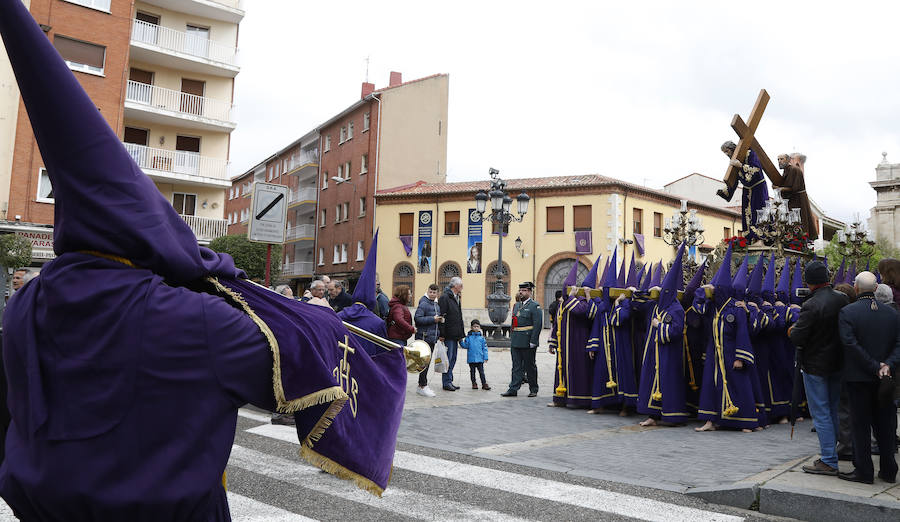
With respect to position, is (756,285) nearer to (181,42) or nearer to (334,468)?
(334,468)

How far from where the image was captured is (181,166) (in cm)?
2916

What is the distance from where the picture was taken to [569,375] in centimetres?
1130

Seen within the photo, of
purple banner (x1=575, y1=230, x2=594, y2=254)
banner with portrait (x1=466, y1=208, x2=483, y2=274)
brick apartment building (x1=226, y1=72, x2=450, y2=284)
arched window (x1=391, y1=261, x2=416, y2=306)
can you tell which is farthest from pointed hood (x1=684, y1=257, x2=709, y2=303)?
brick apartment building (x1=226, y1=72, x2=450, y2=284)

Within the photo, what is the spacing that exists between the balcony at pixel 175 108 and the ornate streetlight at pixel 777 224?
24189mm

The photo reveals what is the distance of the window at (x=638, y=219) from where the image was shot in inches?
1561

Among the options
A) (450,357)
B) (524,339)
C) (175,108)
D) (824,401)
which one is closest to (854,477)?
(824,401)

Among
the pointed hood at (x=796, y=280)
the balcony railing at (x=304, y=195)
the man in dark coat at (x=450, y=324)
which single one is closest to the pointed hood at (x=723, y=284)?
the pointed hood at (x=796, y=280)

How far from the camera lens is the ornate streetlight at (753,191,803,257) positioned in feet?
37.9

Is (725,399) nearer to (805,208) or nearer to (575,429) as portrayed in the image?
(575,429)

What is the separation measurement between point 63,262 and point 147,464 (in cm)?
59

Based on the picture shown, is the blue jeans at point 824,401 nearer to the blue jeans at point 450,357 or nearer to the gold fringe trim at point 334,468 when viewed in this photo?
the gold fringe trim at point 334,468

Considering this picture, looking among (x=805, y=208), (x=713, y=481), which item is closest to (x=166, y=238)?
(x=713, y=481)

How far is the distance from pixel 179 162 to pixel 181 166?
0.60ft

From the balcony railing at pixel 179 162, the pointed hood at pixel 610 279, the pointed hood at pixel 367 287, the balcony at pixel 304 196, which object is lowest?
the pointed hood at pixel 367 287
